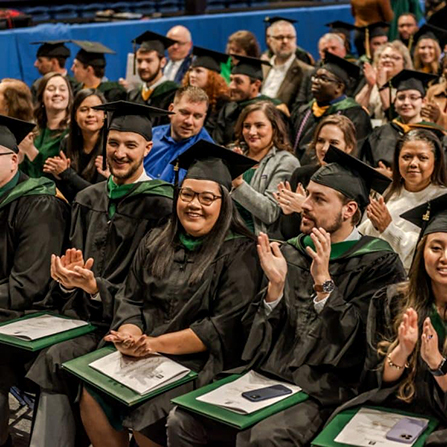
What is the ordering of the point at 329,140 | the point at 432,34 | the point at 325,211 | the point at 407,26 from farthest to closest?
the point at 407,26, the point at 432,34, the point at 329,140, the point at 325,211

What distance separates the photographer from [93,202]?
471cm

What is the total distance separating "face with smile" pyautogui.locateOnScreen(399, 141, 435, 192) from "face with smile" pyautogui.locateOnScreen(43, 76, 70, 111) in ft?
9.24

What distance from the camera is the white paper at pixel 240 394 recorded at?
3.38 metres

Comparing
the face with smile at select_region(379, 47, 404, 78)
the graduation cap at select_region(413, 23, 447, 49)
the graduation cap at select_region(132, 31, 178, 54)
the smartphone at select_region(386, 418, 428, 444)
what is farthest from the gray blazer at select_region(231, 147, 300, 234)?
the graduation cap at select_region(413, 23, 447, 49)

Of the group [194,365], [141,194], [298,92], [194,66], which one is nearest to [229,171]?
[141,194]

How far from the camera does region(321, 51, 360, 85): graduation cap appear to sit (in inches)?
270

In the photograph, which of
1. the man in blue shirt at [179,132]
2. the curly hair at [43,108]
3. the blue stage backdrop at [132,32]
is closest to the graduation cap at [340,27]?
the blue stage backdrop at [132,32]

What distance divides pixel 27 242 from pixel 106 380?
3.87ft

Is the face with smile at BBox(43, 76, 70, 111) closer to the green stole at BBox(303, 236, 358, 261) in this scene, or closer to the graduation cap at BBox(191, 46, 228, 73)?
the graduation cap at BBox(191, 46, 228, 73)

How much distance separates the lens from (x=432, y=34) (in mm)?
8570

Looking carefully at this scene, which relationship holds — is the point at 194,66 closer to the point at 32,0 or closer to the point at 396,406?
the point at 396,406

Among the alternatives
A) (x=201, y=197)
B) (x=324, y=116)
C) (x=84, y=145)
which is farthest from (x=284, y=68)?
(x=201, y=197)

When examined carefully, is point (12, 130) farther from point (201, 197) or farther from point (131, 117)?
point (201, 197)

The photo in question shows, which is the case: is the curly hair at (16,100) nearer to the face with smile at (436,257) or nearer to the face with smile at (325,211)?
the face with smile at (325,211)
